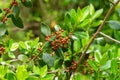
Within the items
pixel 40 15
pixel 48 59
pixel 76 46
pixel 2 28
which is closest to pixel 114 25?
pixel 76 46

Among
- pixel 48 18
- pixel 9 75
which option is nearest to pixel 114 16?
pixel 48 18

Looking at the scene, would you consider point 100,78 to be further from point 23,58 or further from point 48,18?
point 48,18

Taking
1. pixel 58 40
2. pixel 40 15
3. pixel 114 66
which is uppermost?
pixel 58 40

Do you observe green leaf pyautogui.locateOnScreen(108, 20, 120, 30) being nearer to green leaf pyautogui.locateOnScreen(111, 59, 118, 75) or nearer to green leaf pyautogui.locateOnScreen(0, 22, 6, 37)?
green leaf pyautogui.locateOnScreen(111, 59, 118, 75)

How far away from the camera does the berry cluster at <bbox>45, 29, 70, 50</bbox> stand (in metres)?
1.27

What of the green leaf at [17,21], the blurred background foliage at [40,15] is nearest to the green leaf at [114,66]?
the green leaf at [17,21]

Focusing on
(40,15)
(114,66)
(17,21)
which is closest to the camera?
(114,66)

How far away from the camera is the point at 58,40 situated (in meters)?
1.28

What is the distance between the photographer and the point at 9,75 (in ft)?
3.68

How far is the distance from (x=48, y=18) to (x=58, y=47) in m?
3.44

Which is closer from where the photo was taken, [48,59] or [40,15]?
[48,59]

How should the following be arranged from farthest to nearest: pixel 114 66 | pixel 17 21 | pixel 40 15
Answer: pixel 40 15 → pixel 17 21 → pixel 114 66

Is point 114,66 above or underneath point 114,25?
underneath

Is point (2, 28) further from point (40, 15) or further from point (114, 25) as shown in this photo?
point (40, 15)
